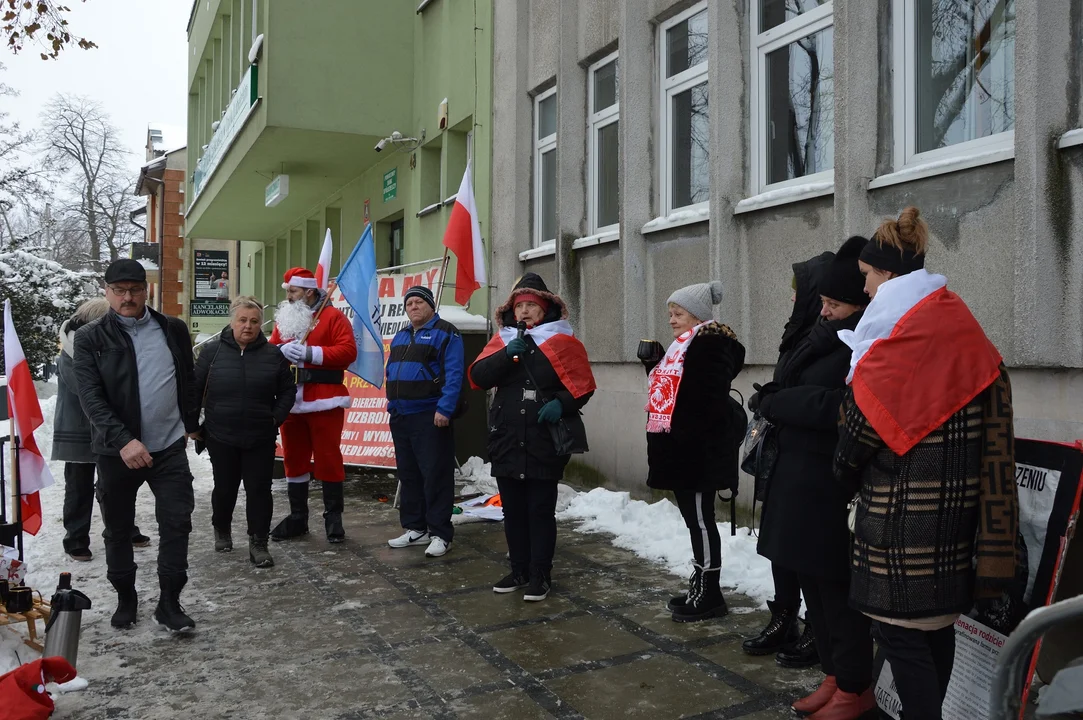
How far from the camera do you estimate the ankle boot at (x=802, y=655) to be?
404 centimetres

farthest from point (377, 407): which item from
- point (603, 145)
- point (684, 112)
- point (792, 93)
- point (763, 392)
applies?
point (763, 392)

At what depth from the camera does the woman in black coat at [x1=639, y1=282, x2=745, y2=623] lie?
461cm

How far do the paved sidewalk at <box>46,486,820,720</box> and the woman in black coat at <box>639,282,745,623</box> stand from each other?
0.84 feet

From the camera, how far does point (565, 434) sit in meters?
5.23

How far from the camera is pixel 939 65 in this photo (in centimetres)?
562

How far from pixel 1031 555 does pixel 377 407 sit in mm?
7351

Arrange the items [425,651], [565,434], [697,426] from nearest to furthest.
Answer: [425,651], [697,426], [565,434]

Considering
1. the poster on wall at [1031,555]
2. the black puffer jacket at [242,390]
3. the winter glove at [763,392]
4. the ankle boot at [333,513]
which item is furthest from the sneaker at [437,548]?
the poster on wall at [1031,555]

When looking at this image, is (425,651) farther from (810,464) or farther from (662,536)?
(662,536)

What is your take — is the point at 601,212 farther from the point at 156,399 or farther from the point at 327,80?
the point at 156,399

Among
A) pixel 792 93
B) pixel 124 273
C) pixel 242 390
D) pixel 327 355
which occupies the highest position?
pixel 792 93

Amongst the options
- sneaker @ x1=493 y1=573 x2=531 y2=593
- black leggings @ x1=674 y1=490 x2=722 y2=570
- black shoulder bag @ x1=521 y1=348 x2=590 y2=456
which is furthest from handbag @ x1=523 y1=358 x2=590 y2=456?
sneaker @ x1=493 y1=573 x2=531 y2=593

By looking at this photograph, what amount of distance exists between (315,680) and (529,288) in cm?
251

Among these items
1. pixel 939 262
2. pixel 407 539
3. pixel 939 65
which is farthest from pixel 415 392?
pixel 939 65
